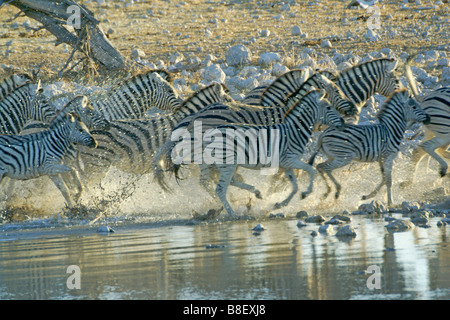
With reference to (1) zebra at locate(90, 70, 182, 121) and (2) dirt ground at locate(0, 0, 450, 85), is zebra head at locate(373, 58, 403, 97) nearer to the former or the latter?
(1) zebra at locate(90, 70, 182, 121)

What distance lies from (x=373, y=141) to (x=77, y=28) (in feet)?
26.3

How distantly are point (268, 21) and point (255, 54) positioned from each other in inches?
131

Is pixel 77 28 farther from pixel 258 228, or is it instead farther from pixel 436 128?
pixel 258 228

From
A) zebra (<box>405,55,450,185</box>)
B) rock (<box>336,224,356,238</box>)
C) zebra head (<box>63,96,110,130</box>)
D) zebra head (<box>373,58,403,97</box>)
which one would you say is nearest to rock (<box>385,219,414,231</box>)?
rock (<box>336,224,356,238</box>)

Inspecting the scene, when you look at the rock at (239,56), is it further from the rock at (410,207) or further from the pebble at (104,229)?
the pebble at (104,229)

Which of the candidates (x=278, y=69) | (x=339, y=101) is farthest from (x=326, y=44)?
(x=339, y=101)

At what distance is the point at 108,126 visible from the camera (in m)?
12.3

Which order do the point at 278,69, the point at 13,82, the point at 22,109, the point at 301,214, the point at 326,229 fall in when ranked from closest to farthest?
the point at 326,229 → the point at 301,214 → the point at 22,109 → the point at 13,82 → the point at 278,69

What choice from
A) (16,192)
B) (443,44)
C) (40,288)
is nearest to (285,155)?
(16,192)

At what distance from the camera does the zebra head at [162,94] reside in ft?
47.3

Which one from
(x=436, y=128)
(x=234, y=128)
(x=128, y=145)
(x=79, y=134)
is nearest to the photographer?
(x=234, y=128)

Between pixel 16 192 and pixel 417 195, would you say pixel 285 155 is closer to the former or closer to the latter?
pixel 417 195

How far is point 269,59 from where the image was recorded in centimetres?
1817

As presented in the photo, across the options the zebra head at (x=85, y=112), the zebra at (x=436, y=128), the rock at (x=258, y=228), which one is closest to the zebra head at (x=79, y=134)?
the zebra head at (x=85, y=112)
